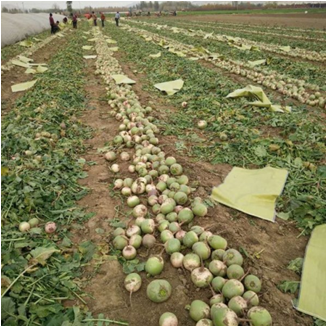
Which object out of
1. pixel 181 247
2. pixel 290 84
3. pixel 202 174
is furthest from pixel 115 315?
pixel 290 84

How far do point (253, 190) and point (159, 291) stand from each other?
2329mm

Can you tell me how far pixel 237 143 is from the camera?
580 cm

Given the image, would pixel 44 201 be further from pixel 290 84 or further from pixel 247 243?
pixel 290 84

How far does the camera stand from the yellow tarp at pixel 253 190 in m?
4.16

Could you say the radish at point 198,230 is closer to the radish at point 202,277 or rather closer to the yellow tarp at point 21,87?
the radish at point 202,277

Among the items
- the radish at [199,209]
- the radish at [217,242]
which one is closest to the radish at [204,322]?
the radish at [217,242]

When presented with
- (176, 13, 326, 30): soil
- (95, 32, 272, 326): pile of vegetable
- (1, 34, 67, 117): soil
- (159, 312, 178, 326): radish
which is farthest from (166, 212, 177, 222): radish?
(176, 13, 326, 30): soil

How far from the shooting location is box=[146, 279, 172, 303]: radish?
2.91 m

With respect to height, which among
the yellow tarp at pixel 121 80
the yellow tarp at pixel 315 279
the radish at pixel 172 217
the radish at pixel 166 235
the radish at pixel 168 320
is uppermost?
the yellow tarp at pixel 121 80

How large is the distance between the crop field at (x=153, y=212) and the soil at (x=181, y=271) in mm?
15

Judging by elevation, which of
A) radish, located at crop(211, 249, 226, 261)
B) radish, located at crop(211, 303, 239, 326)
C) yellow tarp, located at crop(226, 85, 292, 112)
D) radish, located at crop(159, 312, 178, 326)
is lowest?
radish, located at crop(159, 312, 178, 326)

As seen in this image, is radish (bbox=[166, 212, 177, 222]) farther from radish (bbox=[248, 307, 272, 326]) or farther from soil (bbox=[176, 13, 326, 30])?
soil (bbox=[176, 13, 326, 30])

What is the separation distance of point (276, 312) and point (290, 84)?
8202mm

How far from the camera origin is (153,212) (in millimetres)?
4113
